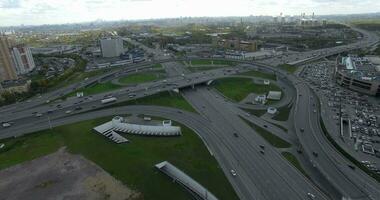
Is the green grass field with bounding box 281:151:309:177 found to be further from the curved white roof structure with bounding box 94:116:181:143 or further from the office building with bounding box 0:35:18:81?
the office building with bounding box 0:35:18:81

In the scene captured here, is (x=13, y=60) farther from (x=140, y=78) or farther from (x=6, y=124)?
(x=6, y=124)

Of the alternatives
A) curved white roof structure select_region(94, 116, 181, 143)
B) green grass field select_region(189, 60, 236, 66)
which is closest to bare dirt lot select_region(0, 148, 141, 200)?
curved white roof structure select_region(94, 116, 181, 143)

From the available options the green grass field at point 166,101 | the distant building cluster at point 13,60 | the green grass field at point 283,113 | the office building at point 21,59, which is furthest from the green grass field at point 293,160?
the office building at point 21,59

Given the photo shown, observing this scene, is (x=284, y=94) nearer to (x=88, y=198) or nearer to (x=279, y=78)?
(x=279, y=78)

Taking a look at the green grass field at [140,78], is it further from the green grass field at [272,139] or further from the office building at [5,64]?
the green grass field at [272,139]

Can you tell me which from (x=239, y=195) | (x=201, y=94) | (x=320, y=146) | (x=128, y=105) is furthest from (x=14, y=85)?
(x=320, y=146)

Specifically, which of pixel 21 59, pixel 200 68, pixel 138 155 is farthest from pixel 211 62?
pixel 21 59
